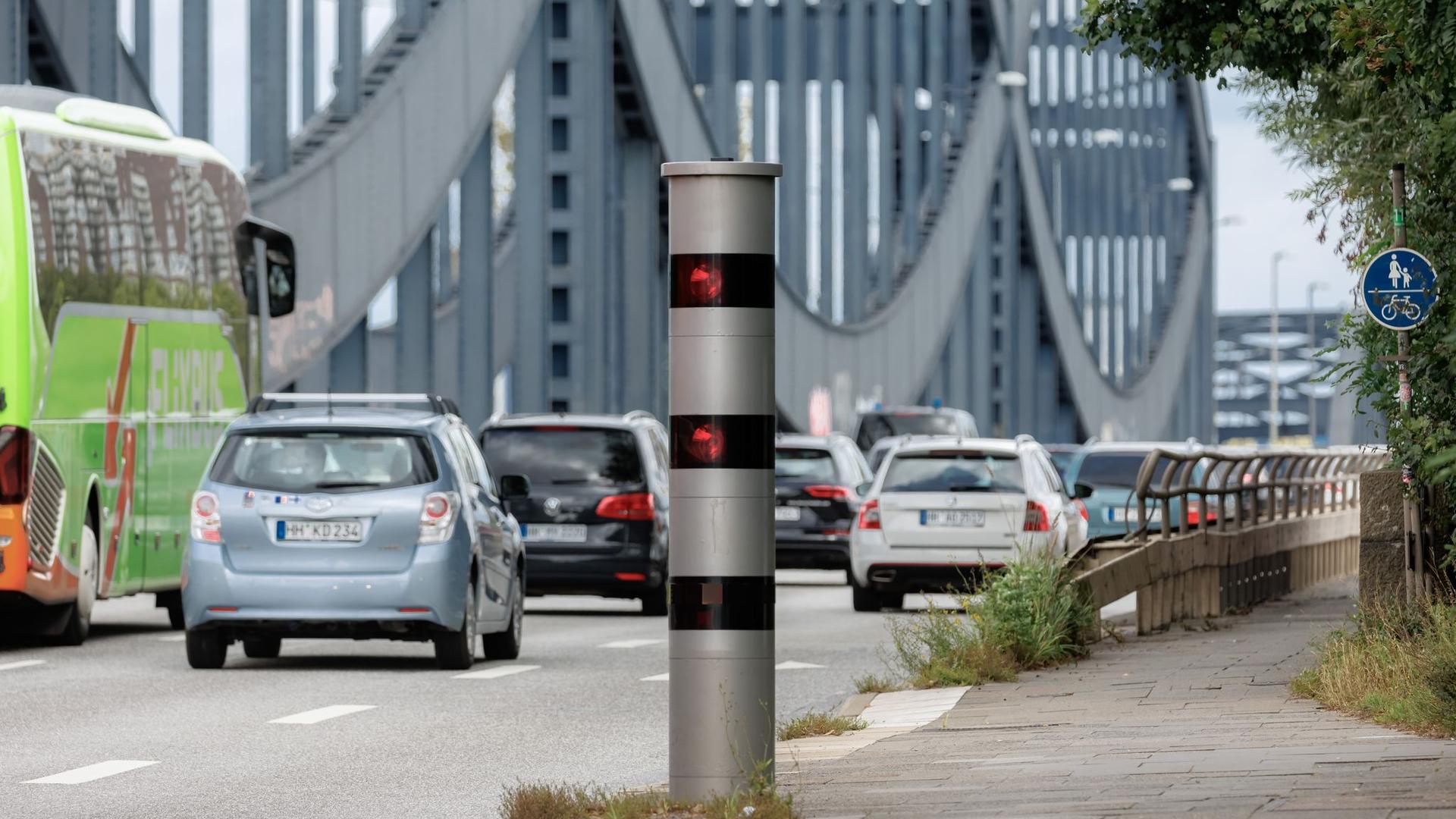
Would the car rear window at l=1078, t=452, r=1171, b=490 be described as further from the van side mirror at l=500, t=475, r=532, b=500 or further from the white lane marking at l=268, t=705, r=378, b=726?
the white lane marking at l=268, t=705, r=378, b=726

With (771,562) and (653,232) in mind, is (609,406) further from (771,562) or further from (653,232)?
(771,562)

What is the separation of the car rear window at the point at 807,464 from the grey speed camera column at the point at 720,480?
19880 millimetres

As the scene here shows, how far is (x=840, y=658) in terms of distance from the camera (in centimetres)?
1706

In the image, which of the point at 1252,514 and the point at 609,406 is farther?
the point at 609,406

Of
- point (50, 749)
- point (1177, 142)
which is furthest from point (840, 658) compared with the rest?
point (1177, 142)

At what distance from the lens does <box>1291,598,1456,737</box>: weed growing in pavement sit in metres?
9.92

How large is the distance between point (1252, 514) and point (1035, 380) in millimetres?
56840

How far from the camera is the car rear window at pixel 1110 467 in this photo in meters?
29.1

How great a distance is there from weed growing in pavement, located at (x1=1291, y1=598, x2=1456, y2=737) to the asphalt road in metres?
2.62

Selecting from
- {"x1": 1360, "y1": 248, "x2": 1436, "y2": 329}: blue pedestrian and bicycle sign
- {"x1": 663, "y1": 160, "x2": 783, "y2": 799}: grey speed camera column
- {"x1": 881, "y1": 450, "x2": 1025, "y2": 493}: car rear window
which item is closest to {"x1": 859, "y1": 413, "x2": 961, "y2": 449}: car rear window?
{"x1": 881, "y1": 450, "x2": 1025, "y2": 493}: car rear window

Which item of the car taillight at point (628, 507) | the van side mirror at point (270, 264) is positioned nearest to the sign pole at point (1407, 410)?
the car taillight at point (628, 507)

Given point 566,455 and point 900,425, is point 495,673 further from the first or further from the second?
point 900,425

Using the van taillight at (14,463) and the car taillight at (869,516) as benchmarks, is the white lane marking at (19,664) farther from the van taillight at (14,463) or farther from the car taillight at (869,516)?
the car taillight at (869,516)

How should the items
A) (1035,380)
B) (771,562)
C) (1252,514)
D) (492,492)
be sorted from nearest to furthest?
1. (771,562)
2. (492,492)
3. (1252,514)
4. (1035,380)
